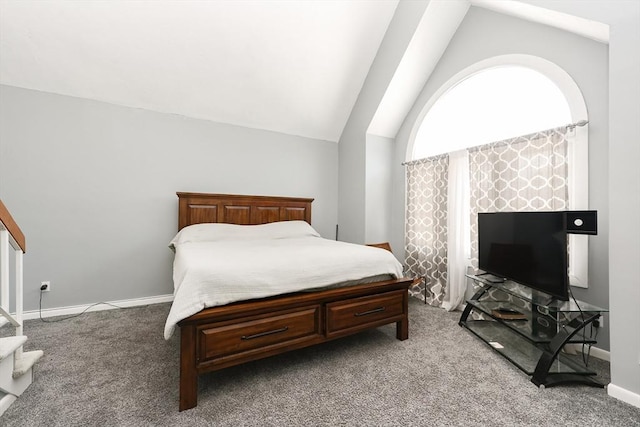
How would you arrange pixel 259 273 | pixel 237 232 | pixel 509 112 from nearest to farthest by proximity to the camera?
pixel 259 273, pixel 509 112, pixel 237 232

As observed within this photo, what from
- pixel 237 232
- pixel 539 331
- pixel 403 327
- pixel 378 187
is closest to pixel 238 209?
pixel 237 232

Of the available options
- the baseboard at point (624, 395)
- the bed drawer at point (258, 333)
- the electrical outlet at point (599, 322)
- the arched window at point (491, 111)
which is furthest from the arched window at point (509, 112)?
the bed drawer at point (258, 333)

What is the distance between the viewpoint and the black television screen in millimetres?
1647

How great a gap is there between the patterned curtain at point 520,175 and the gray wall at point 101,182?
2795 mm

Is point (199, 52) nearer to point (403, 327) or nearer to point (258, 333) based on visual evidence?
point (258, 333)

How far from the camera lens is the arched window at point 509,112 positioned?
1.97 meters

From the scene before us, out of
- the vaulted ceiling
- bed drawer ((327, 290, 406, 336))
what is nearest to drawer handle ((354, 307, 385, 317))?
bed drawer ((327, 290, 406, 336))

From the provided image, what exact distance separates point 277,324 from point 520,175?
2.40 metres

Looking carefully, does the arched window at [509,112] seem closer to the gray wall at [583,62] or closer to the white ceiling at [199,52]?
the gray wall at [583,62]

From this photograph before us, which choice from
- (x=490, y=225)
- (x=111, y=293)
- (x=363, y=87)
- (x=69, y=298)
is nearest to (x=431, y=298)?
(x=490, y=225)

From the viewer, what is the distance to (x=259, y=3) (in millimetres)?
2494

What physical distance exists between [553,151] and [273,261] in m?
2.36

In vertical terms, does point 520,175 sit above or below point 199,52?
below

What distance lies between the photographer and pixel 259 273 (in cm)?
162
